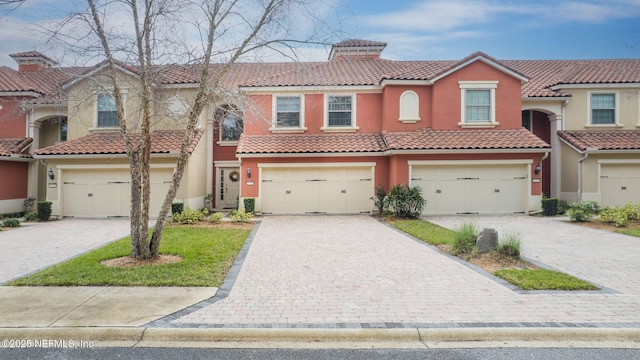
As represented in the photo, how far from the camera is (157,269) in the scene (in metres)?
6.83

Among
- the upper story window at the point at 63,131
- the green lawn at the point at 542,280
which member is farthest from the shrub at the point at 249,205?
the green lawn at the point at 542,280

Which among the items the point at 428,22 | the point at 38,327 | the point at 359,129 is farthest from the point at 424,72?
the point at 38,327

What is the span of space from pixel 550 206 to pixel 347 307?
13.9 m

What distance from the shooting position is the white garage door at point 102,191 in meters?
15.8

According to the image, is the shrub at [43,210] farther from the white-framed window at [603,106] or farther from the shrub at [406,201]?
the white-framed window at [603,106]

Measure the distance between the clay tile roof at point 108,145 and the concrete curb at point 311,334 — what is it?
37.0 ft

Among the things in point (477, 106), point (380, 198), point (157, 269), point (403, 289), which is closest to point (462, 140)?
point (477, 106)

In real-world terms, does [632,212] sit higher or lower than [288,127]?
lower

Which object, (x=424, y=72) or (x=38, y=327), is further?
(x=424, y=72)

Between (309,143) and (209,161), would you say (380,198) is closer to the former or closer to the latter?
(309,143)

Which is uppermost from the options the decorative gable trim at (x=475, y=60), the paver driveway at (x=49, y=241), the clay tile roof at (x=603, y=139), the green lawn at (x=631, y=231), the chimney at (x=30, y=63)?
the chimney at (x=30, y=63)

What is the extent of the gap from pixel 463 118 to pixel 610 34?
6.49 metres

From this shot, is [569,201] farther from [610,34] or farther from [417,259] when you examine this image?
[417,259]

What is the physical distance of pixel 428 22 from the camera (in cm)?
1480
